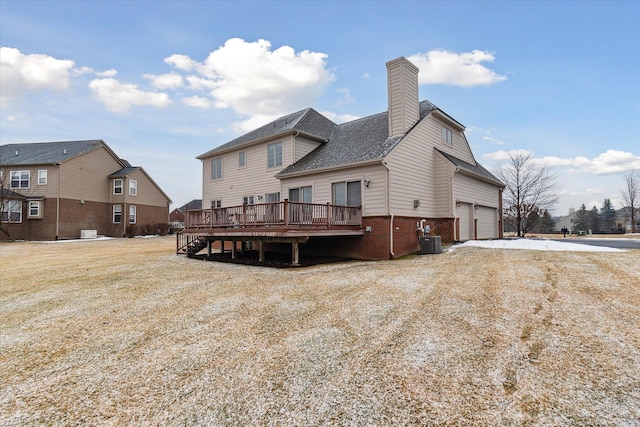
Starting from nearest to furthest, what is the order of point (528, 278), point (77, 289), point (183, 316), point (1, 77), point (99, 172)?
point (183, 316)
point (528, 278)
point (77, 289)
point (1, 77)
point (99, 172)

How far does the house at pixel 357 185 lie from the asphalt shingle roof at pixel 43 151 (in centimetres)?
1764

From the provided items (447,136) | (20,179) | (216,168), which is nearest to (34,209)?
(20,179)

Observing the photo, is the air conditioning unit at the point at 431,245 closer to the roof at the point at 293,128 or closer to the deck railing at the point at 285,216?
the deck railing at the point at 285,216

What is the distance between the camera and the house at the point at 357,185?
1191 centimetres

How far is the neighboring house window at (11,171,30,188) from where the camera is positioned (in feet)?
86.8

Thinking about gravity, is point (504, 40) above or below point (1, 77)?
below

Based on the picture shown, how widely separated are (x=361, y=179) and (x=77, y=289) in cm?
959

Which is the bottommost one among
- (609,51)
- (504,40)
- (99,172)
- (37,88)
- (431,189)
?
(431,189)

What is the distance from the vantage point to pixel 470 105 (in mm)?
19391

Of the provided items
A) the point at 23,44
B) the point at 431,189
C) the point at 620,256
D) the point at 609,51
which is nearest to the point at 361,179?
the point at 431,189

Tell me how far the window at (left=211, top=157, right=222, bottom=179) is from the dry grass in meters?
12.4

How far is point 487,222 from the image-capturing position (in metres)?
18.3

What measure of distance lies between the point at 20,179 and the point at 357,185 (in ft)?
98.1

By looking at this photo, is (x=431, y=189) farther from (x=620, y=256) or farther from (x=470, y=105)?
(x=470, y=105)
